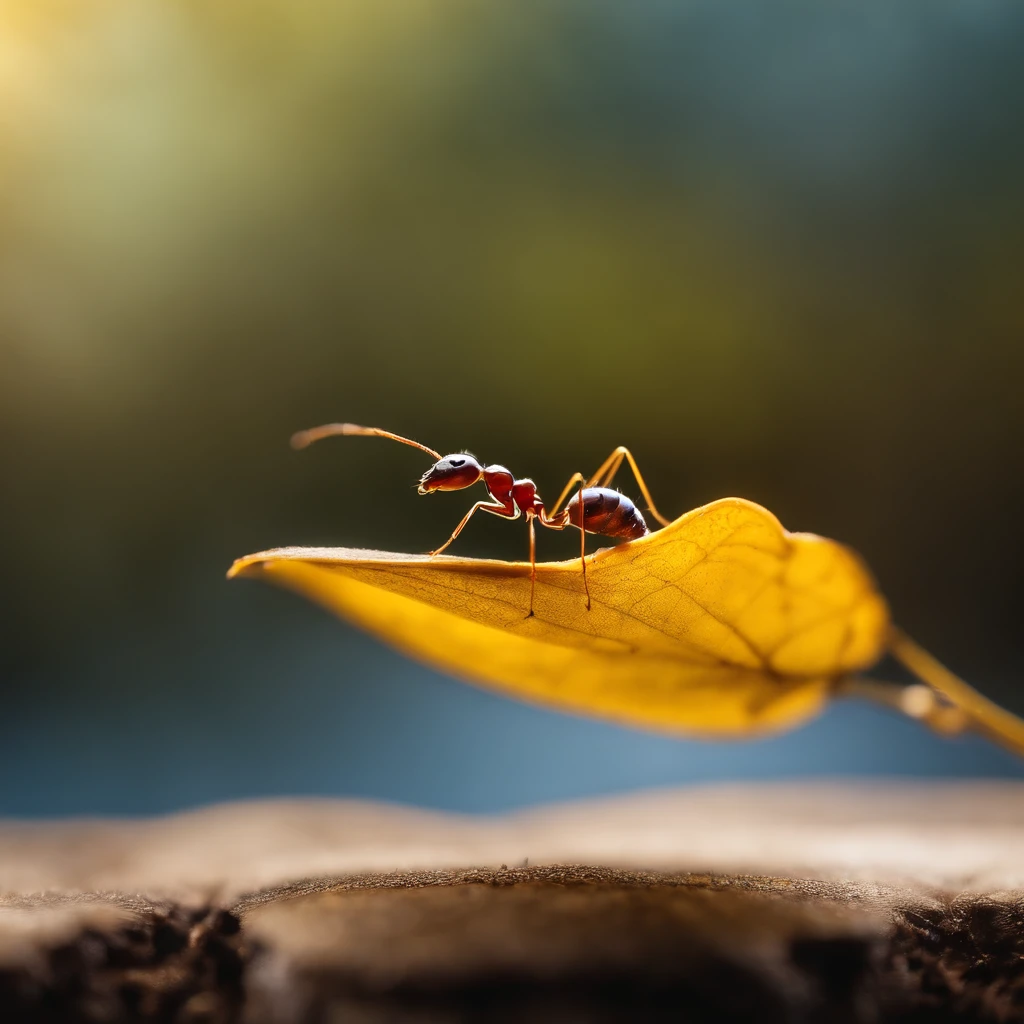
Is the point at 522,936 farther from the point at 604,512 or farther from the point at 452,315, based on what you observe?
the point at 452,315

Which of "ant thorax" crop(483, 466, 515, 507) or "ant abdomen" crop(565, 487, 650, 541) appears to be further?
"ant thorax" crop(483, 466, 515, 507)

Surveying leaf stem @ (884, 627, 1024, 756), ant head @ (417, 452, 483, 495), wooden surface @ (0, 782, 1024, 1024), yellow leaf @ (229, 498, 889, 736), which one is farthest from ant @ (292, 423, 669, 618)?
wooden surface @ (0, 782, 1024, 1024)

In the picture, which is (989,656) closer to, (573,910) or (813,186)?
(813,186)

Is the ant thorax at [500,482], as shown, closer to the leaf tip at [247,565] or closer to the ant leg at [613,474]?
the ant leg at [613,474]

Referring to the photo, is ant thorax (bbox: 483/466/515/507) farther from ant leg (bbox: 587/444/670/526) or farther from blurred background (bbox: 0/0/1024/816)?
blurred background (bbox: 0/0/1024/816)

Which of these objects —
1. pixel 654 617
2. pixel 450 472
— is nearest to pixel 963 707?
pixel 654 617
